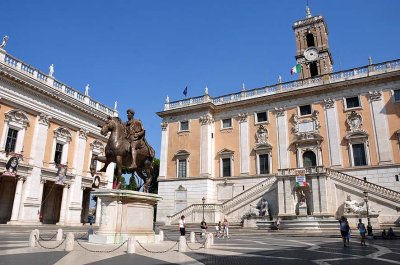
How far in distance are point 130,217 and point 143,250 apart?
5.11 ft

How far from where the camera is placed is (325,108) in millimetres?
32594

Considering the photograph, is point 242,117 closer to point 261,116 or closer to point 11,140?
point 261,116

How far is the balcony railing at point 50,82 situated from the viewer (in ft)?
89.9

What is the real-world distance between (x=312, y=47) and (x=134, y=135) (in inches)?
1596

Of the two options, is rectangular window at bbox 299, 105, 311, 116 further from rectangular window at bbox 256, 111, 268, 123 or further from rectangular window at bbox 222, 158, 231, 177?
rectangular window at bbox 222, 158, 231, 177

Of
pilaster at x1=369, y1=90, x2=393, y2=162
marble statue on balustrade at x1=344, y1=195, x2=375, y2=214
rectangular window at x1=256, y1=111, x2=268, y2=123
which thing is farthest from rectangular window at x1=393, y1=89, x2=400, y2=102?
rectangular window at x1=256, y1=111, x2=268, y2=123

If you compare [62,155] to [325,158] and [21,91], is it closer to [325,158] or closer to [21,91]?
[21,91]

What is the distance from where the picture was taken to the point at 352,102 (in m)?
31.8

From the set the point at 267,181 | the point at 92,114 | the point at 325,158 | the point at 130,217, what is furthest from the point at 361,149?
the point at 92,114

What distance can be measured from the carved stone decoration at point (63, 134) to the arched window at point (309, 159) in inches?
982

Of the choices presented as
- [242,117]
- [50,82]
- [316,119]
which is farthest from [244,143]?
[50,82]

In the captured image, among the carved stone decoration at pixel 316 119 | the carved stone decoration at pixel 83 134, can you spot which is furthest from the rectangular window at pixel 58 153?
the carved stone decoration at pixel 316 119

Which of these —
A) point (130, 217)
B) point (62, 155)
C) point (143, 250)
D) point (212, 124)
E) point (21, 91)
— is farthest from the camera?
point (212, 124)

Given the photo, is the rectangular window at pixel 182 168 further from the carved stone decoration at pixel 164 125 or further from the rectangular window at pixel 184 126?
the carved stone decoration at pixel 164 125
